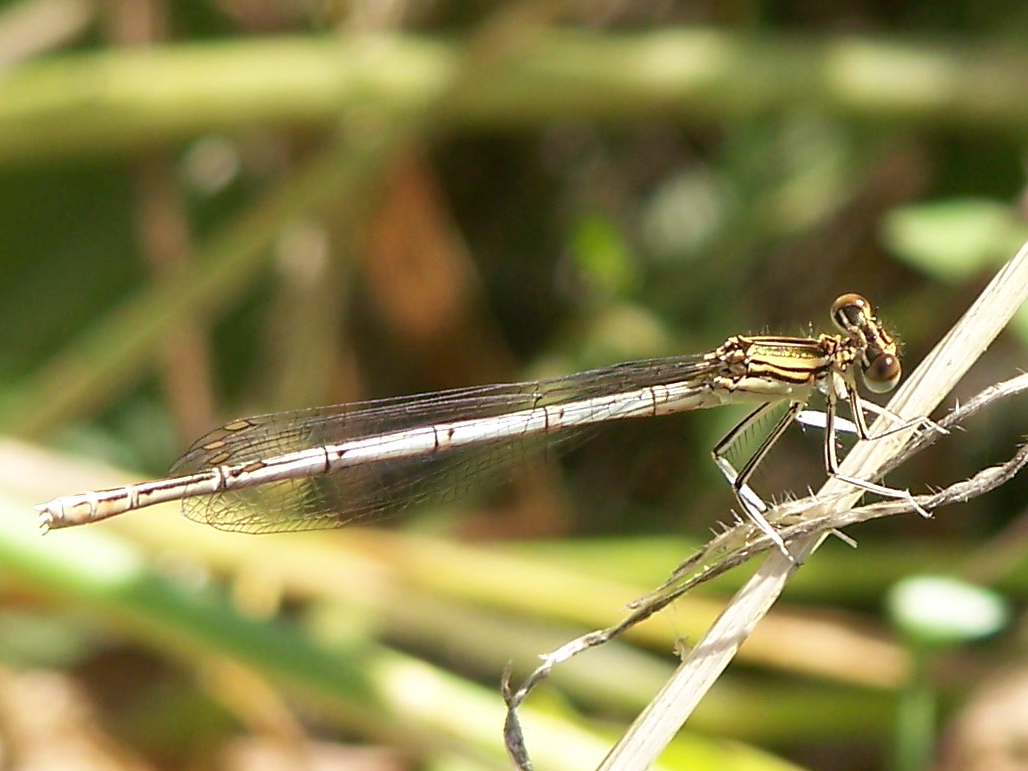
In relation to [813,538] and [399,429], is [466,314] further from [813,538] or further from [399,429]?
[813,538]

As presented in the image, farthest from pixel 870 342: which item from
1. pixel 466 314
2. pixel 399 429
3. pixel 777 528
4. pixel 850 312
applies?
pixel 466 314

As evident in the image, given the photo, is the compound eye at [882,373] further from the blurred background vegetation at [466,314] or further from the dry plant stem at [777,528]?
the dry plant stem at [777,528]

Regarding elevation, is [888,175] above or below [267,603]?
above

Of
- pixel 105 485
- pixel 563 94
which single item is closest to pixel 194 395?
pixel 105 485

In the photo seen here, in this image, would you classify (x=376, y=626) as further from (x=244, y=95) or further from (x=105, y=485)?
(x=244, y=95)

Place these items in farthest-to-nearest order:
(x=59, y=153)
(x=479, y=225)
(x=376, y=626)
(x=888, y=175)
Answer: (x=479, y=225), (x=888, y=175), (x=59, y=153), (x=376, y=626)

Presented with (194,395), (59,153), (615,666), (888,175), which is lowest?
(615,666)

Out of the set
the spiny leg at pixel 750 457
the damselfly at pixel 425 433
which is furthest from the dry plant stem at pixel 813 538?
the damselfly at pixel 425 433
